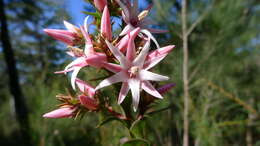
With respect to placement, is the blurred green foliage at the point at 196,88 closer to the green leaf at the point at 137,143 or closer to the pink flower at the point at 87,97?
the pink flower at the point at 87,97

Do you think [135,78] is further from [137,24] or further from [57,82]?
[57,82]

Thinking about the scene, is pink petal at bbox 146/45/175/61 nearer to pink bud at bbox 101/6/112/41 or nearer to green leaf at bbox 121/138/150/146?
pink bud at bbox 101/6/112/41

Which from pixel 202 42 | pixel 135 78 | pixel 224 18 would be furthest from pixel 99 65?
pixel 202 42

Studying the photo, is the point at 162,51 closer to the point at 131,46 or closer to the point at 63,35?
the point at 131,46

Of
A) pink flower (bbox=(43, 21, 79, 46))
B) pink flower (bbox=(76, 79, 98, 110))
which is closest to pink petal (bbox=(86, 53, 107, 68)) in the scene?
pink flower (bbox=(76, 79, 98, 110))

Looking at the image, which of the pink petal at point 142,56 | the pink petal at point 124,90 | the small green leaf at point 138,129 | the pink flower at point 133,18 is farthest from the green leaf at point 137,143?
the pink flower at point 133,18

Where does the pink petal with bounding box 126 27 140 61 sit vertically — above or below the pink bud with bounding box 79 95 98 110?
above
